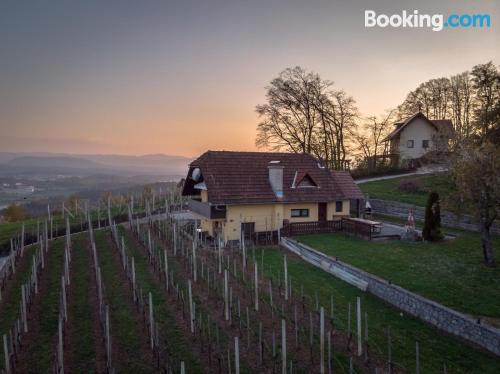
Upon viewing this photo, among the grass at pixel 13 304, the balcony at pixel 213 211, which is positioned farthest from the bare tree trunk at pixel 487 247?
the grass at pixel 13 304

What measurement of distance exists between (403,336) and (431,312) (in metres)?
1.54

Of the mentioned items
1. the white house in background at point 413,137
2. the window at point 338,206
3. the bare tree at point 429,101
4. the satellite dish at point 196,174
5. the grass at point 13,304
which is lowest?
the grass at point 13,304

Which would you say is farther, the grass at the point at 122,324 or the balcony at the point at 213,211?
the balcony at the point at 213,211

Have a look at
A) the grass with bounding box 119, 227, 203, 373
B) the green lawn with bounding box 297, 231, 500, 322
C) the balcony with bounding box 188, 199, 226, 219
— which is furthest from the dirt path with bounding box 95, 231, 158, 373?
the green lawn with bounding box 297, 231, 500, 322

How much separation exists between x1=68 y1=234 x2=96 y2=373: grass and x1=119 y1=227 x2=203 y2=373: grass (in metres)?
2.05

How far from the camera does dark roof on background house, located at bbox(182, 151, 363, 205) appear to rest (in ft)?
73.5

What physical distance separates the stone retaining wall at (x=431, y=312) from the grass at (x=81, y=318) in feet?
33.6

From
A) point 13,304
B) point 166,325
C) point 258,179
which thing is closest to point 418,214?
point 258,179

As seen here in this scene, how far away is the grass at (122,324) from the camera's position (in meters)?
9.16

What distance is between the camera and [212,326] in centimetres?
1109

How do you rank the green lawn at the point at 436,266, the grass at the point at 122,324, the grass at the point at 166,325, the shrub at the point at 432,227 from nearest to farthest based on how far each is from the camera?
1. the grass at the point at 122,324
2. the grass at the point at 166,325
3. the green lawn at the point at 436,266
4. the shrub at the point at 432,227

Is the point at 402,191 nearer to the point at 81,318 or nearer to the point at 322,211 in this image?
the point at 322,211

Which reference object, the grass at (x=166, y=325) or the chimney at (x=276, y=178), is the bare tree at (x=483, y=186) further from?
the grass at (x=166, y=325)

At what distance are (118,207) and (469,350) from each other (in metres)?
33.0
